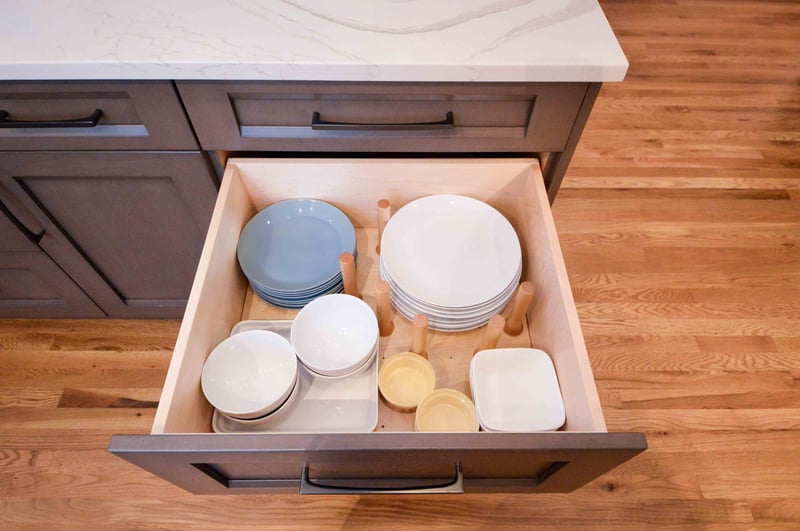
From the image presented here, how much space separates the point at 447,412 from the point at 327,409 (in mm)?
190

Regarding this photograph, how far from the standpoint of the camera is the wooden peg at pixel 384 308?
76 cm

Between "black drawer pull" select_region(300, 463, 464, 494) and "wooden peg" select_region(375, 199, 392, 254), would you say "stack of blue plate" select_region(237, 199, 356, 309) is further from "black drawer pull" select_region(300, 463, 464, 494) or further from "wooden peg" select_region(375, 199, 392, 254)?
"black drawer pull" select_region(300, 463, 464, 494)

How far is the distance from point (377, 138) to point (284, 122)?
0.16 meters

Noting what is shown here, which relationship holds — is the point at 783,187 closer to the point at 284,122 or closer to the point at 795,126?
the point at 795,126

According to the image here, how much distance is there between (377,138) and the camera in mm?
824

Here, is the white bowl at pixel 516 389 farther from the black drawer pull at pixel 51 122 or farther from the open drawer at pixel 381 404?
the black drawer pull at pixel 51 122

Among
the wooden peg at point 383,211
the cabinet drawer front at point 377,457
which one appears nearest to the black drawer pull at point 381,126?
the wooden peg at point 383,211

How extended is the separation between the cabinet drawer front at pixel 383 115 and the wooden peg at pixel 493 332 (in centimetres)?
30

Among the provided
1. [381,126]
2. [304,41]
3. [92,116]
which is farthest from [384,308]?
[92,116]

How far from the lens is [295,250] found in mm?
906

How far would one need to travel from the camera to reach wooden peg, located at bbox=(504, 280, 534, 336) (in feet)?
2.50

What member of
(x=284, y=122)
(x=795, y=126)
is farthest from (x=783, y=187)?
(x=284, y=122)

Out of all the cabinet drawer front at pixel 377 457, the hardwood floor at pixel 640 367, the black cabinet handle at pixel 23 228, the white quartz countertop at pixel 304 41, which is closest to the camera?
the cabinet drawer front at pixel 377 457

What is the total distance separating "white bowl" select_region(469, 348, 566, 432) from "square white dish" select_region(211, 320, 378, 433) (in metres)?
0.17
